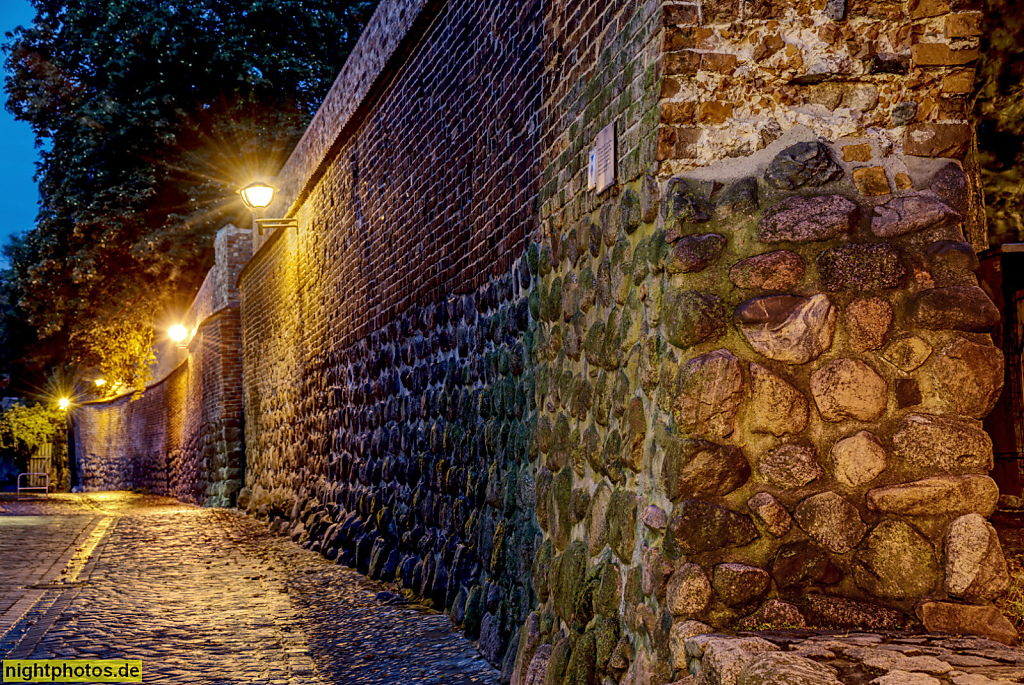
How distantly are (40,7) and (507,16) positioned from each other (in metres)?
23.2

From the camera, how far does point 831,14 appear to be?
3.60 metres

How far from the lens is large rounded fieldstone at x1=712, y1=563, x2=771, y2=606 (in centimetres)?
330

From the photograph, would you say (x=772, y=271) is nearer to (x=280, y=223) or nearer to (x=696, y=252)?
(x=696, y=252)

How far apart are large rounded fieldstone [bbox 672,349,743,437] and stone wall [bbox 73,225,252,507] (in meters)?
14.6

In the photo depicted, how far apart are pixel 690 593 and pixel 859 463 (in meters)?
0.71

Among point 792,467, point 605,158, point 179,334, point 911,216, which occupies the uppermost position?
point 179,334

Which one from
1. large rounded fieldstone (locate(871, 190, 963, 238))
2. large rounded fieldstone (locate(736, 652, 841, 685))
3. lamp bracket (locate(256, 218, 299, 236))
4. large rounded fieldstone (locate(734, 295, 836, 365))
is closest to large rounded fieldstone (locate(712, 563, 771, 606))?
large rounded fieldstone (locate(736, 652, 841, 685))

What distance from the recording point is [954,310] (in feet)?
11.1

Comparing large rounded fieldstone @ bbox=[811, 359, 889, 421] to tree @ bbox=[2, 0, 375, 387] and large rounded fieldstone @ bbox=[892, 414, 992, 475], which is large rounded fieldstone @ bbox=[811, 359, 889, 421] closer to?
large rounded fieldstone @ bbox=[892, 414, 992, 475]

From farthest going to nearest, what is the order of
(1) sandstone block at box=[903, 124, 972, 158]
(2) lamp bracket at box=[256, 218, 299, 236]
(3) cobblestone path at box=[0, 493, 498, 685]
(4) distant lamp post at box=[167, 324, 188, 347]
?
(4) distant lamp post at box=[167, 324, 188, 347] < (2) lamp bracket at box=[256, 218, 299, 236] < (3) cobblestone path at box=[0, 493, 498, 685] < (1) sandstone block at box=[903, 124, 972, 158]

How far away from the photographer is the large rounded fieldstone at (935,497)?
333 cm

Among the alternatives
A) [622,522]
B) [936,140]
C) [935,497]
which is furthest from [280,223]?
[935,497]

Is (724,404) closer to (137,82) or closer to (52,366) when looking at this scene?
(137,82)

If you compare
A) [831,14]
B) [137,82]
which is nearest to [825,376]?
[831,14]
